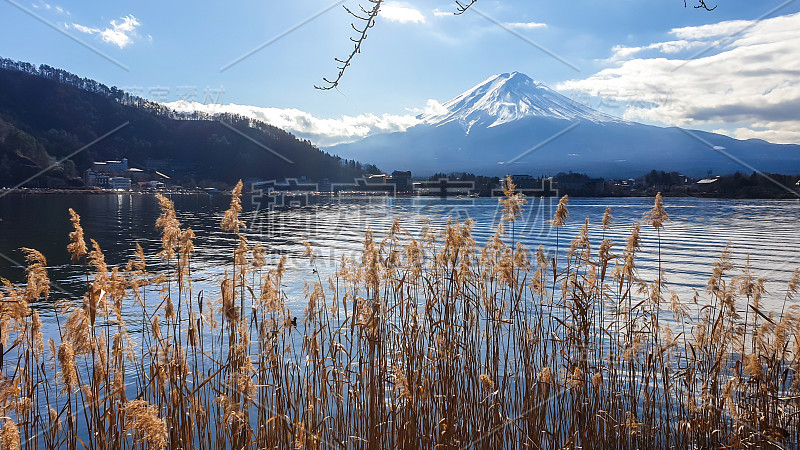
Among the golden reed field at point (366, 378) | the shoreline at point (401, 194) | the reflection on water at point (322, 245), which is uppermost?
the shoreline at point (401, 194)

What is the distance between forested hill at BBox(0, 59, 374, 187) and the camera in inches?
4003

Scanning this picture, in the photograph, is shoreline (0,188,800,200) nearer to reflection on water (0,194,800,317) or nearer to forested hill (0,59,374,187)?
forested hill (0,59,374,187)

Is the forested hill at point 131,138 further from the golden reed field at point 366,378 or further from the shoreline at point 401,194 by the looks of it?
the golden reed field at point 366,378

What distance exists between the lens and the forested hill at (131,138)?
102 m

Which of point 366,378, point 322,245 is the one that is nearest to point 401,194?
point 322,245

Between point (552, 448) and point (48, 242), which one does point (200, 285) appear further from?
point (48, 242)

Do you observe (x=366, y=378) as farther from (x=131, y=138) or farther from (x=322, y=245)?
(x=131, y=138)

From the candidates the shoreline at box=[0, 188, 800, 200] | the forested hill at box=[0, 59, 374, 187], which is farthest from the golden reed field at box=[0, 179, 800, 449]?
the forested hill at box=[0, 59, 374, 187]

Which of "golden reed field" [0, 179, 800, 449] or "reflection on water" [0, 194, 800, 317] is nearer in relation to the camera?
"golden reed field" [0, 179, 800, 449]

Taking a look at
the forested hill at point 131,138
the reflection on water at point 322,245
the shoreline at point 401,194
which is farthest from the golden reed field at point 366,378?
the forested hill at point 131,138

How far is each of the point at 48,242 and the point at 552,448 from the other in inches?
1048

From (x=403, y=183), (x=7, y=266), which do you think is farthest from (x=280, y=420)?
(x=403, y=183)

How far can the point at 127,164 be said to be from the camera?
112 meters

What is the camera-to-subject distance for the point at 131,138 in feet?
397
